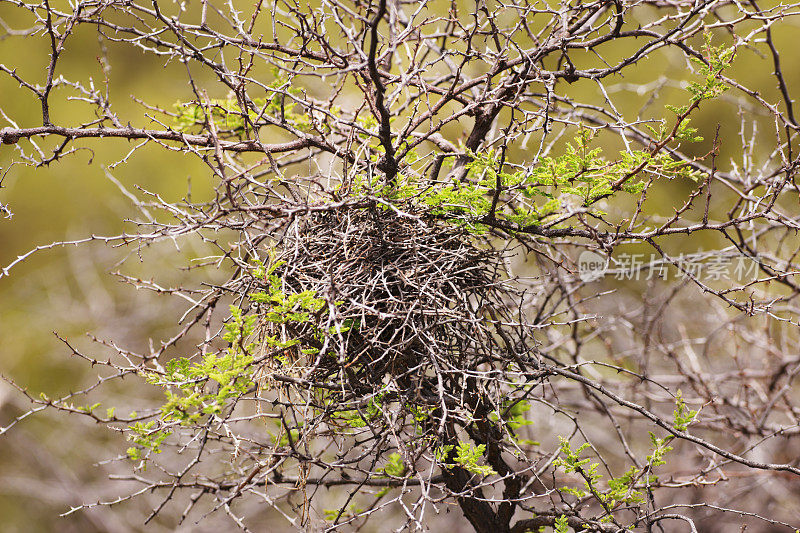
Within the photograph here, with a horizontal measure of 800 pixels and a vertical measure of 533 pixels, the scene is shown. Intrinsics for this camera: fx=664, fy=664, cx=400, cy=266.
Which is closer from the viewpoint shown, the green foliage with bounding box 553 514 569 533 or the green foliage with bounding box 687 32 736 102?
the green foliage with bounding box 687 32 736 102

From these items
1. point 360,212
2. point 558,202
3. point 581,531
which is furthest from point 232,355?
point 581,531

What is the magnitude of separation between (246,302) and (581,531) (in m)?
1.09

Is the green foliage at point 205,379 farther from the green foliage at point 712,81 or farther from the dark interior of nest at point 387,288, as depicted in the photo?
the green foliage at point 712,81

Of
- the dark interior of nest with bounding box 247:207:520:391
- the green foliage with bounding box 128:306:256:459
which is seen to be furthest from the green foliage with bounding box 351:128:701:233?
the green foliage with bounding box 128:306:256:459

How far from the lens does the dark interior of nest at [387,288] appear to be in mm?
1504

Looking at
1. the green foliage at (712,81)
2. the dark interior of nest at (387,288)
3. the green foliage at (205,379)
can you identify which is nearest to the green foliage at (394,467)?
the dark interior of nest at (387,288)

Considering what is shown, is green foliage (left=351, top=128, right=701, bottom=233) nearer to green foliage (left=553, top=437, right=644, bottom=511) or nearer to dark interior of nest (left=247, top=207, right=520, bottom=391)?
dark interior of nest (left=247, top=207, right=520, bottom=391)

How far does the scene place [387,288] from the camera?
4.90 ft

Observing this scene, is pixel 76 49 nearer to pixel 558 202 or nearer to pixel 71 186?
pixel 71 186

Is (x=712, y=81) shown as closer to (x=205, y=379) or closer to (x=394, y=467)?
(x=205, y=379)

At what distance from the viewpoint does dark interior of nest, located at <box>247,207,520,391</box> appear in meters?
1.50

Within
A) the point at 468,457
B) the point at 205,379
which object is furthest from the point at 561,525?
the point at 205,379

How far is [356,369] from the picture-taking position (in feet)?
5.44

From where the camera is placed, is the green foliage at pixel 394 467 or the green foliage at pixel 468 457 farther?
the green foliage at pixel 394 467
